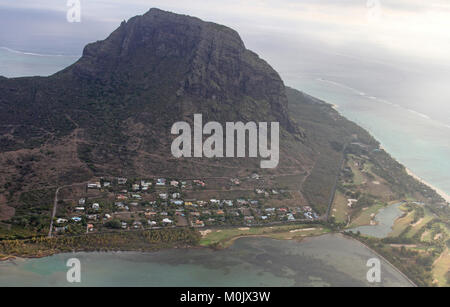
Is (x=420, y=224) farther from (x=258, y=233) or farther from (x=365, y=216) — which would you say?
(x=258, y=233)

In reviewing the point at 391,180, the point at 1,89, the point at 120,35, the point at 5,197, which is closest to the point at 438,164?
the point at 391,180

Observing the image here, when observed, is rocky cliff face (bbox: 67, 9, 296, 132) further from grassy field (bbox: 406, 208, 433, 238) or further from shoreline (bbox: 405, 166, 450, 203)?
grassy field (bbox: 406, 208, 433, 238)

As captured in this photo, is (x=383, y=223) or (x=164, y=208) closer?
→ (x=164, y=208)

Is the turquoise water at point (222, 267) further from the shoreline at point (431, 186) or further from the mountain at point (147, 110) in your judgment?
the shoreline at point (431, 186)

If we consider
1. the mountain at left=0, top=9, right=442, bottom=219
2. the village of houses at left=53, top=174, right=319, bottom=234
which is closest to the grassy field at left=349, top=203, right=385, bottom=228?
the mountain at left=0, top=9, right=442, bottom=219

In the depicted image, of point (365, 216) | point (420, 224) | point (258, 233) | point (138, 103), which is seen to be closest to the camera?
point (258, 233)

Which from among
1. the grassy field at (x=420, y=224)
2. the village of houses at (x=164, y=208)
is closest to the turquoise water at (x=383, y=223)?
the grassy field at (x=420, y=224)

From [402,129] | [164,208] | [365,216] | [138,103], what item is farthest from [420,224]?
[402,129]
